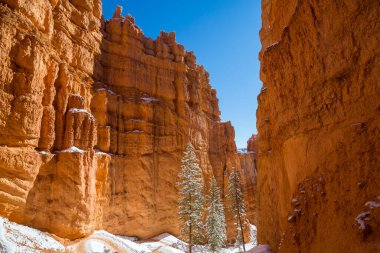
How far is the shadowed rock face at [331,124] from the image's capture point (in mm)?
8500

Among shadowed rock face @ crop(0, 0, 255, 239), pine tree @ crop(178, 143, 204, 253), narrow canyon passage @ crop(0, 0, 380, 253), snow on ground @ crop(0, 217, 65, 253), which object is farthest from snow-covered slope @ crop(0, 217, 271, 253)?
pine tree @ crop(178, 143, 204, 253)

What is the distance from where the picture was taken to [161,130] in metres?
50.0

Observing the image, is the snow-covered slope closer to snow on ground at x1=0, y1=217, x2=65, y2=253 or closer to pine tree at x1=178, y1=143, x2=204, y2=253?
snow on ground at x1=0, y1=217, x2=65, y2=253

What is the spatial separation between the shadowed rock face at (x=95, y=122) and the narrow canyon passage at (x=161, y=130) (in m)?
0.17

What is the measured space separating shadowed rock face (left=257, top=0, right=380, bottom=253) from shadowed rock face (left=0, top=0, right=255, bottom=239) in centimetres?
2088

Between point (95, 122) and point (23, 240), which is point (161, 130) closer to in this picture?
point (95, 122)

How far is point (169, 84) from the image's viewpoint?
54.6 m

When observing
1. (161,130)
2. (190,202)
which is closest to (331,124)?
(190,202)

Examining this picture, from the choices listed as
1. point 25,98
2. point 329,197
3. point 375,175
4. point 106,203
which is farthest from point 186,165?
point 375,175

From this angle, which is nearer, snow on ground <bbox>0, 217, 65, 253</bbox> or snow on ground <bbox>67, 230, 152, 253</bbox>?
snow on ground <bbox>0, 217, 65, 253</bbox>

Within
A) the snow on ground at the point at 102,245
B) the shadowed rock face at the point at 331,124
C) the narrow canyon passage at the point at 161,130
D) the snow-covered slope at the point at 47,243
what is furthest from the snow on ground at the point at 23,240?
the shadowed rock face at the point at 331,124

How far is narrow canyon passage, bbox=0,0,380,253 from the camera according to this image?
9.48m

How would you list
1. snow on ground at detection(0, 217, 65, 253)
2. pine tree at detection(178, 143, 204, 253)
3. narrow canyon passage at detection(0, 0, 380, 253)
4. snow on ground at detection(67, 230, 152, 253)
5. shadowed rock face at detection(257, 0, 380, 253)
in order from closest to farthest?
shadowed rock face at detection(257, 0, 380, 253) < narrow canyon passage at detection(0, 0, 380, 253) < snow on ground at detection(0, 217, 65, 253) < snow on ground at detection(67, 230, 152, 253) < pine tree at detection(178, 143, 204, 253)

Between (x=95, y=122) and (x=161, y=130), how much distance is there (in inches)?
741
